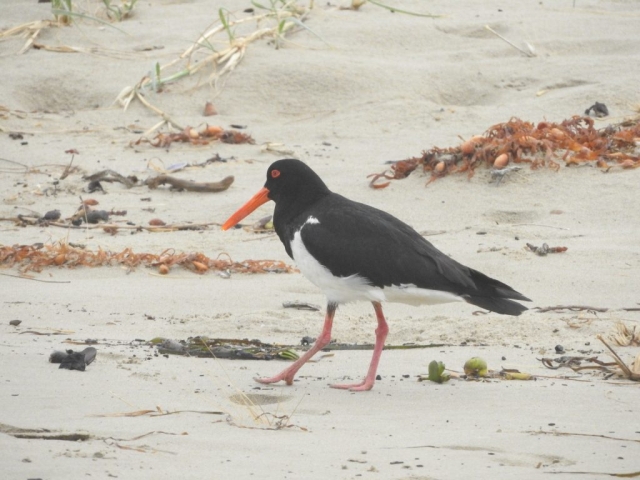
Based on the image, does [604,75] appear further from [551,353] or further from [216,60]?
[551,353]

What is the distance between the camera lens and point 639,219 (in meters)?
7.27

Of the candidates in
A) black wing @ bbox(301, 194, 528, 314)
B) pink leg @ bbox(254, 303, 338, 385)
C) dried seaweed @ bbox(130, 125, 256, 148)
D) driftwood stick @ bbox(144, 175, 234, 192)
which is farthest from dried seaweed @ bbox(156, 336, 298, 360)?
dried seaweed @ bbox(130, 125, 256, 148)

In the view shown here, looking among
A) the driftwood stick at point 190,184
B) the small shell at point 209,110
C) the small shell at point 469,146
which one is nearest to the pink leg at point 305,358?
the driftwood stick at point 190,184

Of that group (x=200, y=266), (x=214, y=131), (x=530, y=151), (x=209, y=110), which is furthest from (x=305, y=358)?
(x=209, y=110)

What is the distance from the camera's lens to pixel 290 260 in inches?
281

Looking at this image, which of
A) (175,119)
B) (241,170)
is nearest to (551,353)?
(241,170)

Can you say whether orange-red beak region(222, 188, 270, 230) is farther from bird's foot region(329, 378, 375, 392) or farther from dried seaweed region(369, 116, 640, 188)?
dried seaweed region(369, 116, 640, 188)

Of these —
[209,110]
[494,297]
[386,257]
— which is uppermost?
[386,257]

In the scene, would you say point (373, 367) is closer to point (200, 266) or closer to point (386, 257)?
Result: point (386, 257)

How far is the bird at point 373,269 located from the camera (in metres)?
4.92

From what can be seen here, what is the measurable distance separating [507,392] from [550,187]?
3654 millimetres

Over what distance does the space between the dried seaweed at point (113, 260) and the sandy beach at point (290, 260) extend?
0.07 metres

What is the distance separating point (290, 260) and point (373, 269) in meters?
2.22

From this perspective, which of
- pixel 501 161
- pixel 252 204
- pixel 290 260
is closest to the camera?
pixel 252 204
